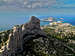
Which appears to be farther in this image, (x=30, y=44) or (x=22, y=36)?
(x=30, y=44)

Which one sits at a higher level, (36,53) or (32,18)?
(32,18)

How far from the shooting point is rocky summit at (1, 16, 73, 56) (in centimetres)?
8551

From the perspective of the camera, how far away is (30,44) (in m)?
97.6

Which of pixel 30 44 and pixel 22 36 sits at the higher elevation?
pixel 22 36

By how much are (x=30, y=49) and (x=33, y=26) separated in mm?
21774

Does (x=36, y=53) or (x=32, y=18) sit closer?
(x=36, y=53)

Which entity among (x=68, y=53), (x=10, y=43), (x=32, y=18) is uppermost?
(x=32, y=18)

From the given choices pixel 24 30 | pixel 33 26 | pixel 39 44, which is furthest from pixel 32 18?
pixel 39 44

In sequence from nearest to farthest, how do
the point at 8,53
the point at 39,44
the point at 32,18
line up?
the point at 8,53
the point at 39,44
the point at 32,18

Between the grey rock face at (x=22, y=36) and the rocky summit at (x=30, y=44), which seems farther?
the rocky summit at (x=30, y=44)

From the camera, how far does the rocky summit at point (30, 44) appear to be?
8551 cm

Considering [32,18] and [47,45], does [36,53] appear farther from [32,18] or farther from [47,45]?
[32,18]

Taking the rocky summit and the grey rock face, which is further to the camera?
the rocky summit

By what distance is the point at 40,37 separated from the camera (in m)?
105
